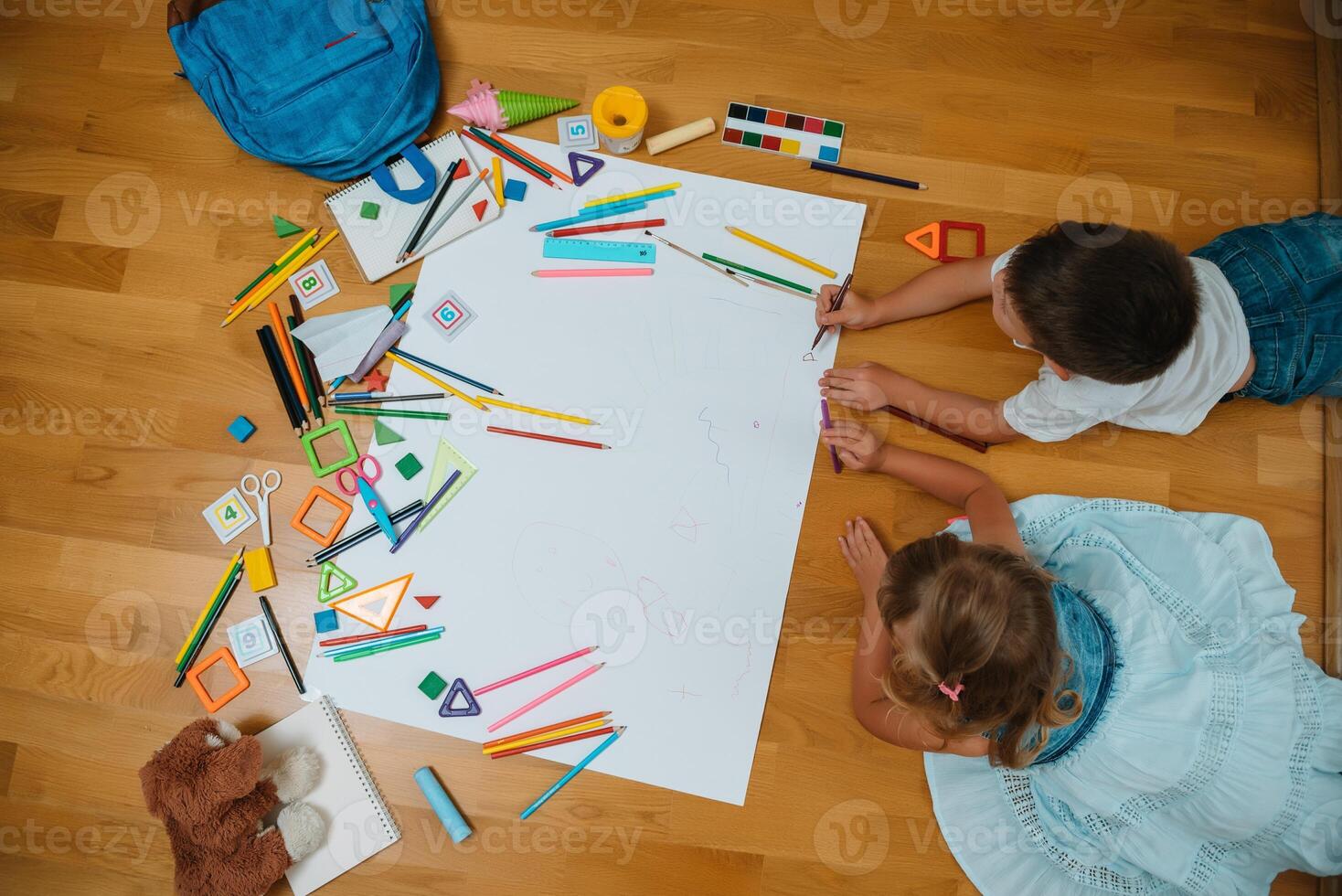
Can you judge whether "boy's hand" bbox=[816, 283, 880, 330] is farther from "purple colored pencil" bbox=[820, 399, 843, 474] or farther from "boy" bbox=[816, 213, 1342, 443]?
"purple colored pencil" bbox=[820, 399, 843, 474]

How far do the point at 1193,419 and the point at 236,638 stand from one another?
1492 millimetres

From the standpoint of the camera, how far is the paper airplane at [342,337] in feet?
4.37

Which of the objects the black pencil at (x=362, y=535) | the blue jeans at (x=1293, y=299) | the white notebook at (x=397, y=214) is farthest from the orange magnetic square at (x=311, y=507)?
the blue jeans at (x=1293, y=299)

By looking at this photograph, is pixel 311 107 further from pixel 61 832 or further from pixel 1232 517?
pixel 1232 517

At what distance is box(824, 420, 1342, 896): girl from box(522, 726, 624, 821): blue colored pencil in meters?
0.36

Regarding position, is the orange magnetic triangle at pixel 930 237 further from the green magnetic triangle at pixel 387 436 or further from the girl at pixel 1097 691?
the green magnetic triangle at pixel 387 436

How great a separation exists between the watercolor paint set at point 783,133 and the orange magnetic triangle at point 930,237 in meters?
0.18

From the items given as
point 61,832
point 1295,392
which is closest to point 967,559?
point 1295,392

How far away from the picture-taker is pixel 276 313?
1366 millimetres

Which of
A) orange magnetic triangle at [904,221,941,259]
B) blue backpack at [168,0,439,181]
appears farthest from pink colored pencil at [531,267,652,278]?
orange magnetic triangle at [904,221,941,259]

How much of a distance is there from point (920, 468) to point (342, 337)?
924 millimetres

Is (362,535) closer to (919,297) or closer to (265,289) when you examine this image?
(265,289)

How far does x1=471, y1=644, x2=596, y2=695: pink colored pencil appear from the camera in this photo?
126 centimetres

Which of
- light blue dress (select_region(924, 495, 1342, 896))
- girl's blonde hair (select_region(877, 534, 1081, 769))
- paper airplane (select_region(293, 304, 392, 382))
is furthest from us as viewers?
paper airplane (select_region(293, 304, 392, 382))
